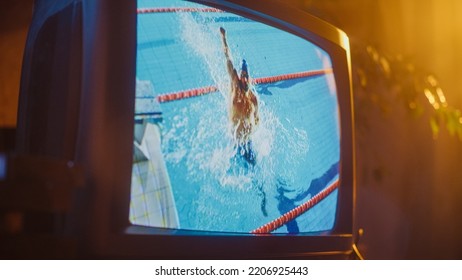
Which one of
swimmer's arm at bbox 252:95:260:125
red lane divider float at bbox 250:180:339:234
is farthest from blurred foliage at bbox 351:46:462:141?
swimmer's arm at bbox 252:95:260:125

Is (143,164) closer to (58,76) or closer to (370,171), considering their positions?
(58,76)

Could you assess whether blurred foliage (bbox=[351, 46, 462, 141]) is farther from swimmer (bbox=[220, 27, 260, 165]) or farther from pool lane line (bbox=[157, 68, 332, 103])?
swimmer (bbox=[220, 27, 260, 165])

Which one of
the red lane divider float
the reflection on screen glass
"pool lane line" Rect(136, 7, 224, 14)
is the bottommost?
the red lane divider float

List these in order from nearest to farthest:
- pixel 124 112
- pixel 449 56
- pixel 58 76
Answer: pixel 124 112, pixel 58 76, pixel 449 56

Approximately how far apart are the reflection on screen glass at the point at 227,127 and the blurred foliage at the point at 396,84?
1.04m


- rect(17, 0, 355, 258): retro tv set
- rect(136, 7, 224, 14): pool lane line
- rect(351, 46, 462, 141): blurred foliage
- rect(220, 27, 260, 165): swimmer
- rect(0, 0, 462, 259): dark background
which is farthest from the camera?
rect(0, 0, 462, 259): dark background

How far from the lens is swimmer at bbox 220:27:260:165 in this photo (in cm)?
111

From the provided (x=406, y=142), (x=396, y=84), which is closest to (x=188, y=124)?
(x=396, y=84)

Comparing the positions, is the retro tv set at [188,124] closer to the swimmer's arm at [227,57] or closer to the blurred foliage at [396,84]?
the swimmer's arm at [227,57]

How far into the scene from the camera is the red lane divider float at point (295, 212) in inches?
46.1

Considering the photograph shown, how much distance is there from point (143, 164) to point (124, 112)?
3.5 inches

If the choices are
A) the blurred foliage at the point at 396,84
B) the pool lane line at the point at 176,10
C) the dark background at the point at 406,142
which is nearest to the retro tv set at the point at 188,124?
the pool lane line at the point at 176,10

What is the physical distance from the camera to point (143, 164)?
0.94m
